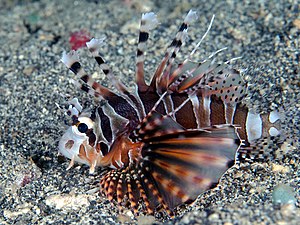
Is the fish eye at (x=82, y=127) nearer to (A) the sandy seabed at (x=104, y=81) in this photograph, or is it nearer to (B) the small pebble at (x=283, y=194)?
(A) the sandy seabed at (x=104, y=81)

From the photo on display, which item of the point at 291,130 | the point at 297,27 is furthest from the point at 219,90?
the point at 297,27

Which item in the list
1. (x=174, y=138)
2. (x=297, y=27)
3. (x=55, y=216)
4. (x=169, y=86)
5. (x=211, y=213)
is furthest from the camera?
(x=297, y=27)

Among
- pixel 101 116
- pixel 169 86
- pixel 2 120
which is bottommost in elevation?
pixel 2 120

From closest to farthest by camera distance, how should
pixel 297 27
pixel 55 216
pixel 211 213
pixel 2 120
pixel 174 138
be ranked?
pixel 211 213 < pixel 174 138 < pixel 55 216 < pixel 2 120 < pixel 297 27

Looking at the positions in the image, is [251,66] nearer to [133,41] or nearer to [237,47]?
[237,47]

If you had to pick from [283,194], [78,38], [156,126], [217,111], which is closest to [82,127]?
[156,126]

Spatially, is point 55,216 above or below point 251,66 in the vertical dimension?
below

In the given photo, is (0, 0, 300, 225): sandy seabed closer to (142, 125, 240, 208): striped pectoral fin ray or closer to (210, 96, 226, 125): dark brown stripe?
(142, 125, 240, 208): striped pectoral fin ray

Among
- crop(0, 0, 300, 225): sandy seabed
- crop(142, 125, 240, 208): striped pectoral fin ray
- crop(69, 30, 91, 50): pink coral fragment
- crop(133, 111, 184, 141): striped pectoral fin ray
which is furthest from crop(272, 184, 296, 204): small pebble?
crop(69, 30, 91, 50): pink coral fragment

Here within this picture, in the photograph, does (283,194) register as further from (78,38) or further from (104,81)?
(78,38)
